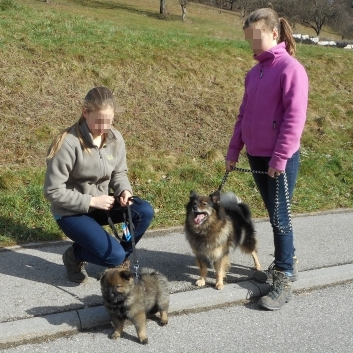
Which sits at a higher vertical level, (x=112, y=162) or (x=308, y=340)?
(x=112, y=162)

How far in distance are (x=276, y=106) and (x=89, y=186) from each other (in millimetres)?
1744

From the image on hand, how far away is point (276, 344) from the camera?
3496mm

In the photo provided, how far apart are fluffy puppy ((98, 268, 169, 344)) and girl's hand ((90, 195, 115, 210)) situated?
630 millimetres

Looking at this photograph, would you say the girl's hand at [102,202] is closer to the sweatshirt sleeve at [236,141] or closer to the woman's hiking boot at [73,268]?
the woman's hiking boot at [73,268]

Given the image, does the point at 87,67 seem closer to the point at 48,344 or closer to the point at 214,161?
the point at 214,161

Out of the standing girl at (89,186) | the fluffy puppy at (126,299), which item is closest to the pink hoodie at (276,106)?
the standing girl at (89,186)

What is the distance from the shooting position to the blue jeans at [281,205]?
390 cm

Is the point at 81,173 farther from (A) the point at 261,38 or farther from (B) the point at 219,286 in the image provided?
(A) the point at 261,38

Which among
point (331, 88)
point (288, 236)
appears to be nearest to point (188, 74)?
point (331, 88)

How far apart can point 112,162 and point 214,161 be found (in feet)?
13.1

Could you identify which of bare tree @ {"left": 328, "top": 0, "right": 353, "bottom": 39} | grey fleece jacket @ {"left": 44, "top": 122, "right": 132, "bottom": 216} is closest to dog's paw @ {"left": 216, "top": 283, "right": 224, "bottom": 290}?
grey fleece jacket @ {"left": 44, "top": 122, "right": 132, "bottom": 216}

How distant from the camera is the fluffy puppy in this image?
130 inches

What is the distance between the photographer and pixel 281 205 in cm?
394

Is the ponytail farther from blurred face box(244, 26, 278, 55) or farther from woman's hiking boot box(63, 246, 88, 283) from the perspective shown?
woman's hiking boot box(63, 246, 88, 283)
